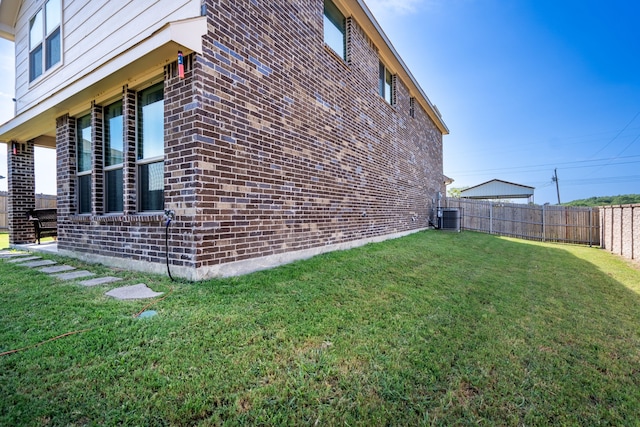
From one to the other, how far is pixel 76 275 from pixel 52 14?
5805 millimetres

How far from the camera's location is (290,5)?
481 centimetres

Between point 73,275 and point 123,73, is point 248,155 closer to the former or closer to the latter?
point 123,73

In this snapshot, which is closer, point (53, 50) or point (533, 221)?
point (53, 50)

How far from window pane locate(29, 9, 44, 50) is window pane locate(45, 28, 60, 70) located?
493 millimetres

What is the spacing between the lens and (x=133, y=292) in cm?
312

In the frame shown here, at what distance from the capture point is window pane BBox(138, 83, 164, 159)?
4.02 meters

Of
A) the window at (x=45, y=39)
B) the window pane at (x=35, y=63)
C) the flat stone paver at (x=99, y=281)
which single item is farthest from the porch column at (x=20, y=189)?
the flat stone paver at (x=99, y=281)

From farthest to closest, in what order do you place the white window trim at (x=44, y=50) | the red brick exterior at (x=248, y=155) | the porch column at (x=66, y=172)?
the white window trim at (x=44, y=50), the porch column at (x=66, y=172), the red brick exterior at (x=248, y=155)

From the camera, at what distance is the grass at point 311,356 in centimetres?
153

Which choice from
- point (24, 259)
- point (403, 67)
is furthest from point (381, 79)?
point (24, 259)

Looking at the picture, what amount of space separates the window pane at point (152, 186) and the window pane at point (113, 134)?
2.54ft

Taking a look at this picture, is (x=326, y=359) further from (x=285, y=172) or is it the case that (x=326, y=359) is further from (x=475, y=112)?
(x=475, y=112)

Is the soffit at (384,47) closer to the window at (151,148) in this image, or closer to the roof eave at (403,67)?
the roof eave at (403,67)

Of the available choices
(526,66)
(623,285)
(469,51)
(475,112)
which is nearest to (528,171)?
(475,112)
